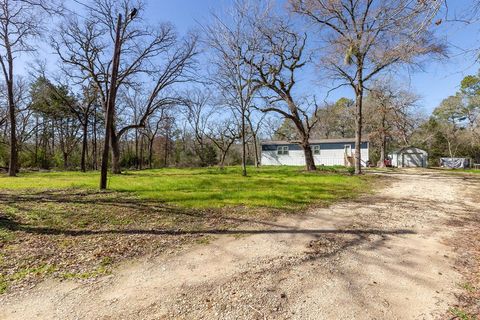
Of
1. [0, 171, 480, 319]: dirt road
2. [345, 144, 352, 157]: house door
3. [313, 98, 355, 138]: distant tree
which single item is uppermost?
[313, 98, 355, 138]: distant tree

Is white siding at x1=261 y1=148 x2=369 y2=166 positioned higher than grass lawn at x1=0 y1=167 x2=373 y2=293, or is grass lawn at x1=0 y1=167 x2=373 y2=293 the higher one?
white siding at x1=261 y1=148 x2=369 y2=166

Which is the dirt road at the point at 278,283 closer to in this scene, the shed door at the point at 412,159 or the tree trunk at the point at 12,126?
the tree trunk at the point at 12,126

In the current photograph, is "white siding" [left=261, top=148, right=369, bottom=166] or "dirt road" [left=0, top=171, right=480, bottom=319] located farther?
"white siding" [left=261, top=148, right=369, bottom=166]

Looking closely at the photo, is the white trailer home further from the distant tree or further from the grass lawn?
the grass lawn

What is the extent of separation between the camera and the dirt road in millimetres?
2395

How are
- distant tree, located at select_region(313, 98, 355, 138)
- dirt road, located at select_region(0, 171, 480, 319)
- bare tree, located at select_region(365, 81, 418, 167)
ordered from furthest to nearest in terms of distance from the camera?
1. distant tree, located at select_region(313, 98, 355, 138)
2. bare tree, located at select_region(365, 81, 418, 167)
3. dirt road, located at select_region(0, 171, 480, 319)

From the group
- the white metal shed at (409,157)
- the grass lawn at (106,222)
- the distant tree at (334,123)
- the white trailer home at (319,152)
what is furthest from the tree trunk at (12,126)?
the white metal shed at (409,157)

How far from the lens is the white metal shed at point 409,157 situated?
29766 millimetres

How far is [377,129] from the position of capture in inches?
1045

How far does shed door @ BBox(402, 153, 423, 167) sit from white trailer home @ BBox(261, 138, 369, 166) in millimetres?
6941

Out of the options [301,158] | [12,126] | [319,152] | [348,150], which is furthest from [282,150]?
[12,126]

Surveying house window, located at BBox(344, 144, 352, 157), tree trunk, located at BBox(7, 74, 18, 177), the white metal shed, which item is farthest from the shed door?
tree trunk, located at BBox(7, 74, 18, 177)

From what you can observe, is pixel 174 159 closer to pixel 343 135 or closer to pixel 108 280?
pixel 343 135

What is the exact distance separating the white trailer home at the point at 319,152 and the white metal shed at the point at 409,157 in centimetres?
665
